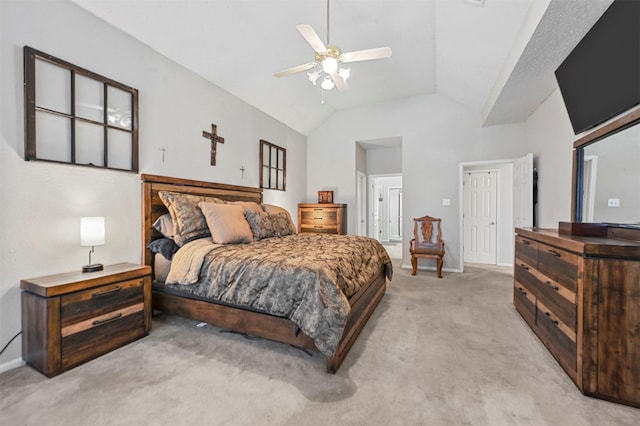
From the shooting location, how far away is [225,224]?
2.83 meters

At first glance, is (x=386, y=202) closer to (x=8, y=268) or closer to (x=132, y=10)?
(x=132, y=10)

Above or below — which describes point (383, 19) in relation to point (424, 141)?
above

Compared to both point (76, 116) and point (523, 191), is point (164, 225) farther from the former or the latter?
point (523, 191)

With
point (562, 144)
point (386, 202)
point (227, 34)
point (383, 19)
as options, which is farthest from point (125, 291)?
point (386, 202)

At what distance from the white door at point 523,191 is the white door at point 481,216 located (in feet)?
3.12

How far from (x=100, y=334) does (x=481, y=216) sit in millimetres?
6204

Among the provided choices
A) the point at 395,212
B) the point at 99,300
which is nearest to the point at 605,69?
the point at 99,300

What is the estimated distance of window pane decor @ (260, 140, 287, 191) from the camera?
15.3 feet

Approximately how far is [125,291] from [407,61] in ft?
14.3

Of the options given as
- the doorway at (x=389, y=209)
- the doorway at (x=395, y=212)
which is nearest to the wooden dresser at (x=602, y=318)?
the doorway at (x=389, y=209)

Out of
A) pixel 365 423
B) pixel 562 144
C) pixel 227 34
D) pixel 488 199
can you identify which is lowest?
pixel 365 423

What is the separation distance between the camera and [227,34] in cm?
302

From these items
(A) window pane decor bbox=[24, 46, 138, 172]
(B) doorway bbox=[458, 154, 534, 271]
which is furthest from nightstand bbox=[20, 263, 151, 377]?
(B) doorway bbox=[458, 154, 534, 271]

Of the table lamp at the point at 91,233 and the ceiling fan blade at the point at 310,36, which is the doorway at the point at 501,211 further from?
the table lamp at the point at 91,233
